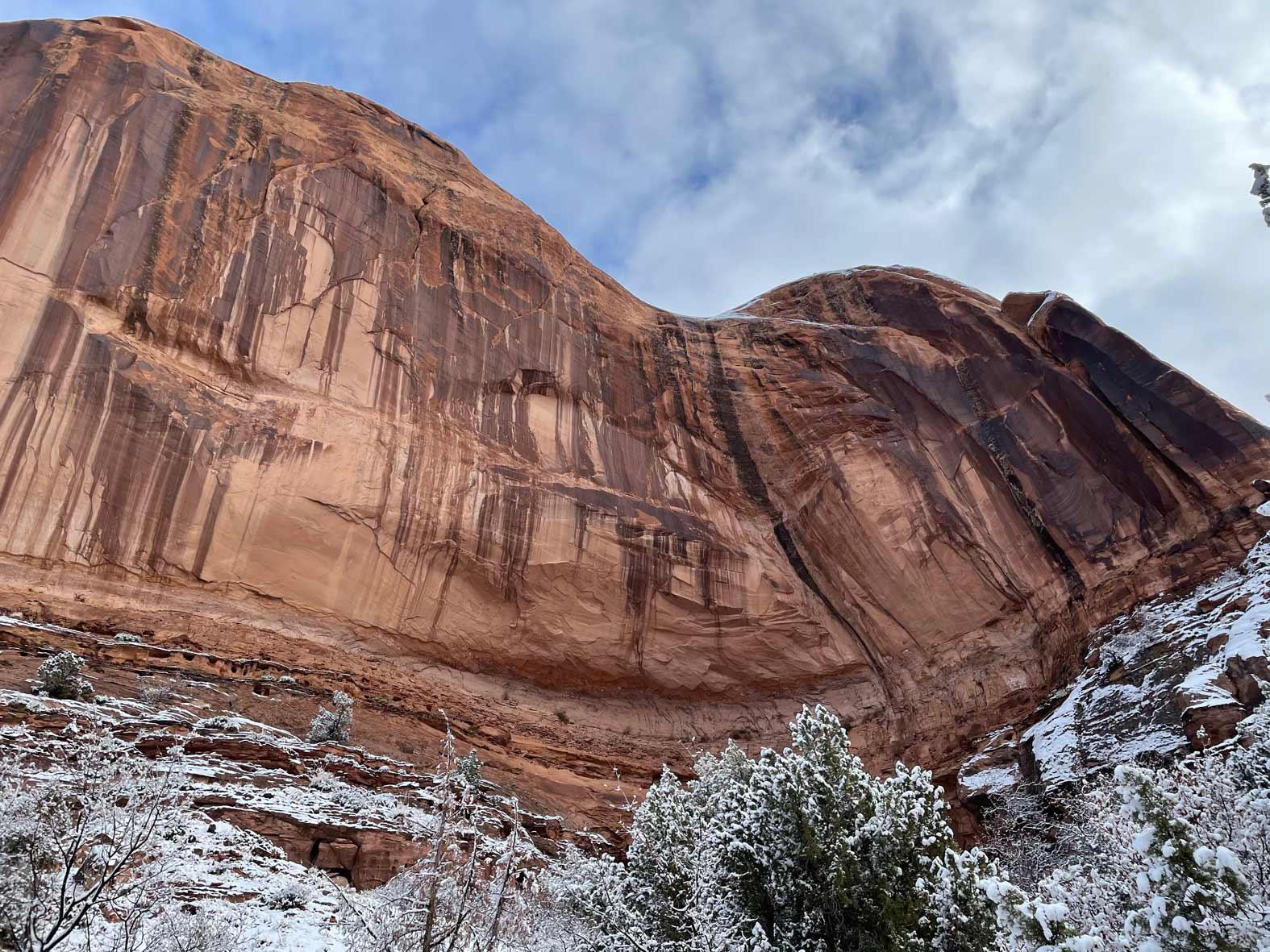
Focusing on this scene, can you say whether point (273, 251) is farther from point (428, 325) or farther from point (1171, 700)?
Answer: point (1171, 700)

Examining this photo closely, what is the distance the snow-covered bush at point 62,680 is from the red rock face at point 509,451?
3866mm

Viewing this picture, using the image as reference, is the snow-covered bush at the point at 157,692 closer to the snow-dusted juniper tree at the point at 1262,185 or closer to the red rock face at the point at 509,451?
the red rock face at the point at 509,451

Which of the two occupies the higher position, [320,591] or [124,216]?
[124,216]

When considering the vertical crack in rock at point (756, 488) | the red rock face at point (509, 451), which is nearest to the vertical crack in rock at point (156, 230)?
the red rock face at point (509, 451)

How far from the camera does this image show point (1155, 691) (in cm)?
2116

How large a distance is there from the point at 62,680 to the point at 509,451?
1481 cm

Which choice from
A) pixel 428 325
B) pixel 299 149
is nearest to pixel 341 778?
pixel 428 325

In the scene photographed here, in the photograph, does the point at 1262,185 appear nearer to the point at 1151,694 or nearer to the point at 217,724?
the point at 1151,694

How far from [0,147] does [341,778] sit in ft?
66.3

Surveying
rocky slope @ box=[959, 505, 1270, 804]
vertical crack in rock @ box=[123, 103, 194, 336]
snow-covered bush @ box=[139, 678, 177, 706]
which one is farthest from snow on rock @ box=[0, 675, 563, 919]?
rocky slope @ box=[959, 505, 1270, 804]

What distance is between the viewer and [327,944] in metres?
9.38

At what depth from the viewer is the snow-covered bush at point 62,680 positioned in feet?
48.9

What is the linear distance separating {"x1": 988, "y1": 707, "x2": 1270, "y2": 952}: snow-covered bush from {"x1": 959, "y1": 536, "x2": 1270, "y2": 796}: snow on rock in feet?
40.8

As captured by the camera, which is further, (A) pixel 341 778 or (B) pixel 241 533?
(B) pixel 241 533
